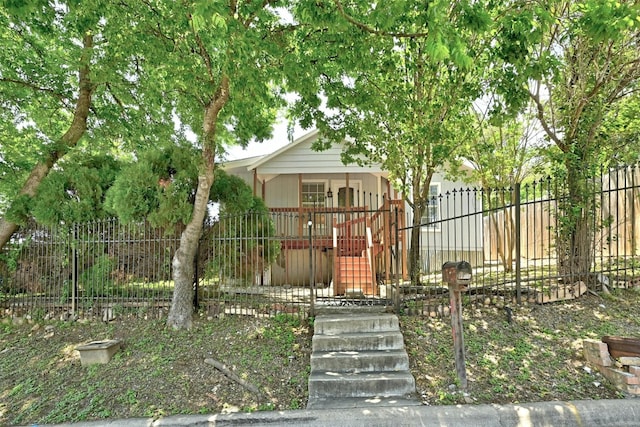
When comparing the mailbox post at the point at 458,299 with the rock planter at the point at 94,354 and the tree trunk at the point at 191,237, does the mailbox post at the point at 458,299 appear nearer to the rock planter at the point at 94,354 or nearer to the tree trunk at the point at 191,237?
→ the tree trunk at the point at 191,237

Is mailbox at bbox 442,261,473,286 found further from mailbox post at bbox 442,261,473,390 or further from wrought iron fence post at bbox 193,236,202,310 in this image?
wrought iron fence post at bbox 193,236,202,310

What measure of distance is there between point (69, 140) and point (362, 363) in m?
7.79

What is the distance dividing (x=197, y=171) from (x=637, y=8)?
6.49m

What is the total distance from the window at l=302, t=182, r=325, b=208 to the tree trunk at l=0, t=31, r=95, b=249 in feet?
21.6

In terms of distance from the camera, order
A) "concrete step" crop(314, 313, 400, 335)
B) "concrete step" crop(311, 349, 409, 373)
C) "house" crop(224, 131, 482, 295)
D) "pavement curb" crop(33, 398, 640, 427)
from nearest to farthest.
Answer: "pavement curb" crop(33, 398, 640, 427) < "concrete step" crop(311, 349, 409, 373) < "concrete step" crop(314, 313, 400, 335) < "house" crop(224, 131, 482, 295)

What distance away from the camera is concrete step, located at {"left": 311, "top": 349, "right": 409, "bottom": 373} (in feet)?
14.6

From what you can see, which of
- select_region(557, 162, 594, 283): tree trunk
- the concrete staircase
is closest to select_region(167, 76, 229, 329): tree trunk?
the concrete staircase

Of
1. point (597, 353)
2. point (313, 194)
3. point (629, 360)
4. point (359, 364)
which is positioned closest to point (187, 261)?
point (359, 364)

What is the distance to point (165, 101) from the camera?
310 inches

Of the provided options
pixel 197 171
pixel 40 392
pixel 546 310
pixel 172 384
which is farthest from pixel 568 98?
pixel 40 392

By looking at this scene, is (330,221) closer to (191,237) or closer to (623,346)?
(191,237)

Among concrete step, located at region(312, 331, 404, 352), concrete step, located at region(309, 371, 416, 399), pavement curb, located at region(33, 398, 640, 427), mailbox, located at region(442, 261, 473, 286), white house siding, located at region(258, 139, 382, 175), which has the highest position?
white house siding, located at region(258, 139, 382, 175)

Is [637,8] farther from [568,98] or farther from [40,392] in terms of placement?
[40,392]

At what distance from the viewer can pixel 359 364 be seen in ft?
14.7
